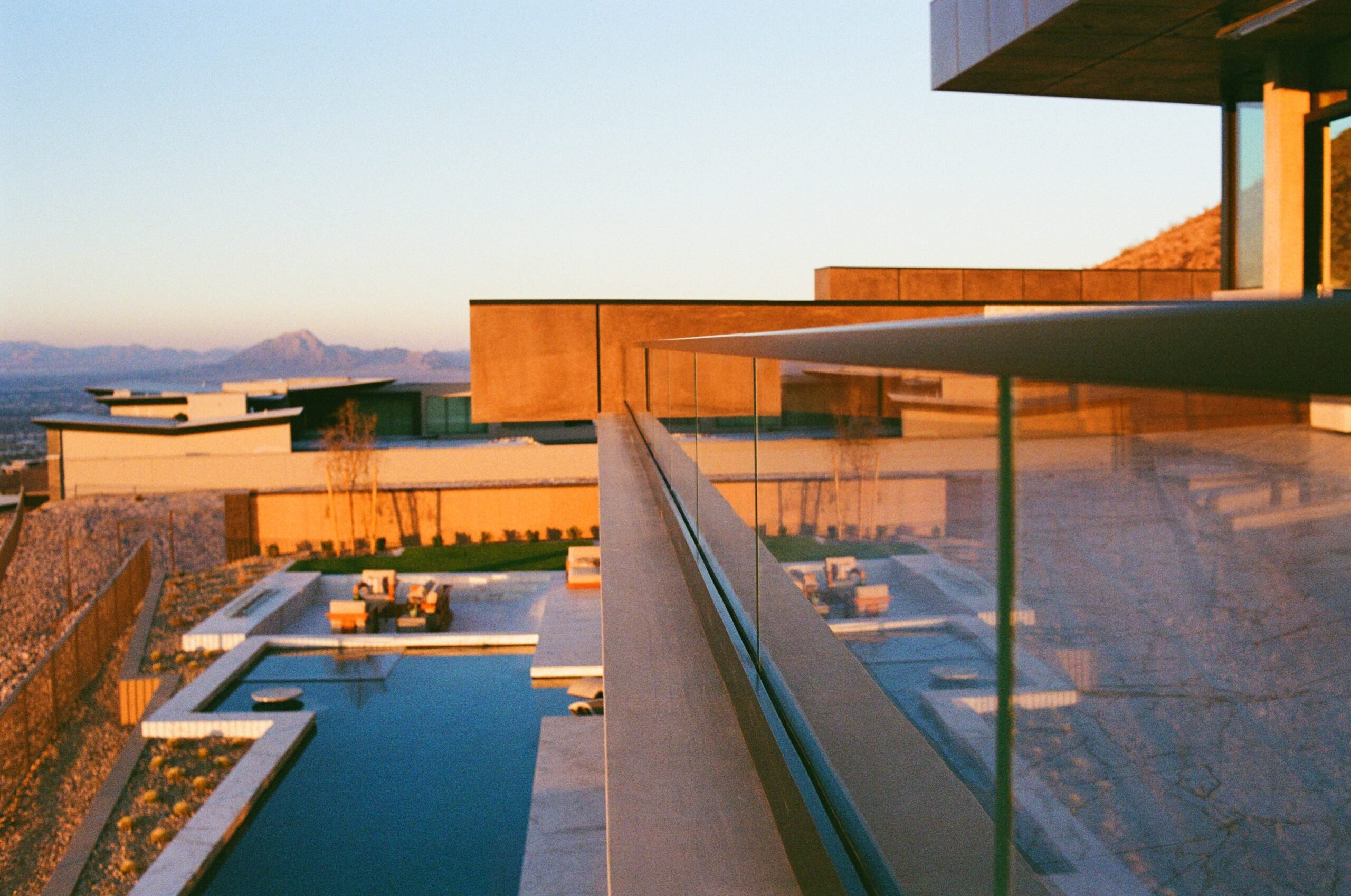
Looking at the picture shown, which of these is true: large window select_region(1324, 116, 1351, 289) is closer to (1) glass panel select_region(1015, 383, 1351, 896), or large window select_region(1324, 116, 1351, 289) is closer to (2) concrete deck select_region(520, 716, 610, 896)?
(2) concrete deck select_region(520, 716, 610, 896)

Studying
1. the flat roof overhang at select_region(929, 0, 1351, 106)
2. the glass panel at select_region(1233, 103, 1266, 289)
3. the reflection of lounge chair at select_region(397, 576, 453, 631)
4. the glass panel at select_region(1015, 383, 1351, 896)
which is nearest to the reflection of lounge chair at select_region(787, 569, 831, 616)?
the glass panel at select_region(1015, 383, 1351, 896)

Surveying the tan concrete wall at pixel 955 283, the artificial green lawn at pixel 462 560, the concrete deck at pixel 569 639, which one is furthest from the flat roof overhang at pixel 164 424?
the concrete deck at pixel 569 639

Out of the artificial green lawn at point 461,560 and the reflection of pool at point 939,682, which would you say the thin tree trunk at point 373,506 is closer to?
the artificial green lawn at point 461,560

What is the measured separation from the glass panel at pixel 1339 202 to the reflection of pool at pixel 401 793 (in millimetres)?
9103

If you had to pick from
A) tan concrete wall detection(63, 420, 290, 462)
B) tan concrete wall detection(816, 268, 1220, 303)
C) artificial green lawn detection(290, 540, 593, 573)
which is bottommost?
artificial green lawn detection(290, 540, 593, 573)

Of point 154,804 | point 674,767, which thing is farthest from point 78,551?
point 674,767

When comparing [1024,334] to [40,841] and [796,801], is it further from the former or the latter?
[40,841]

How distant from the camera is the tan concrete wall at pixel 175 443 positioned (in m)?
35.6

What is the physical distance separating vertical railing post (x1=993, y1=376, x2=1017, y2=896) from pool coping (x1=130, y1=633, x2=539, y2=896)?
1018 cm

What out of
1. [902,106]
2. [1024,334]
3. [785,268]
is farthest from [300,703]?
[785,268]

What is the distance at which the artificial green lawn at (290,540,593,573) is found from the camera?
29312 mm

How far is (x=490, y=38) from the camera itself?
32438 millimetres

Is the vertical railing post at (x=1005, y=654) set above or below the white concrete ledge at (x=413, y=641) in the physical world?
above

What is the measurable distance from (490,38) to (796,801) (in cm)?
3408
